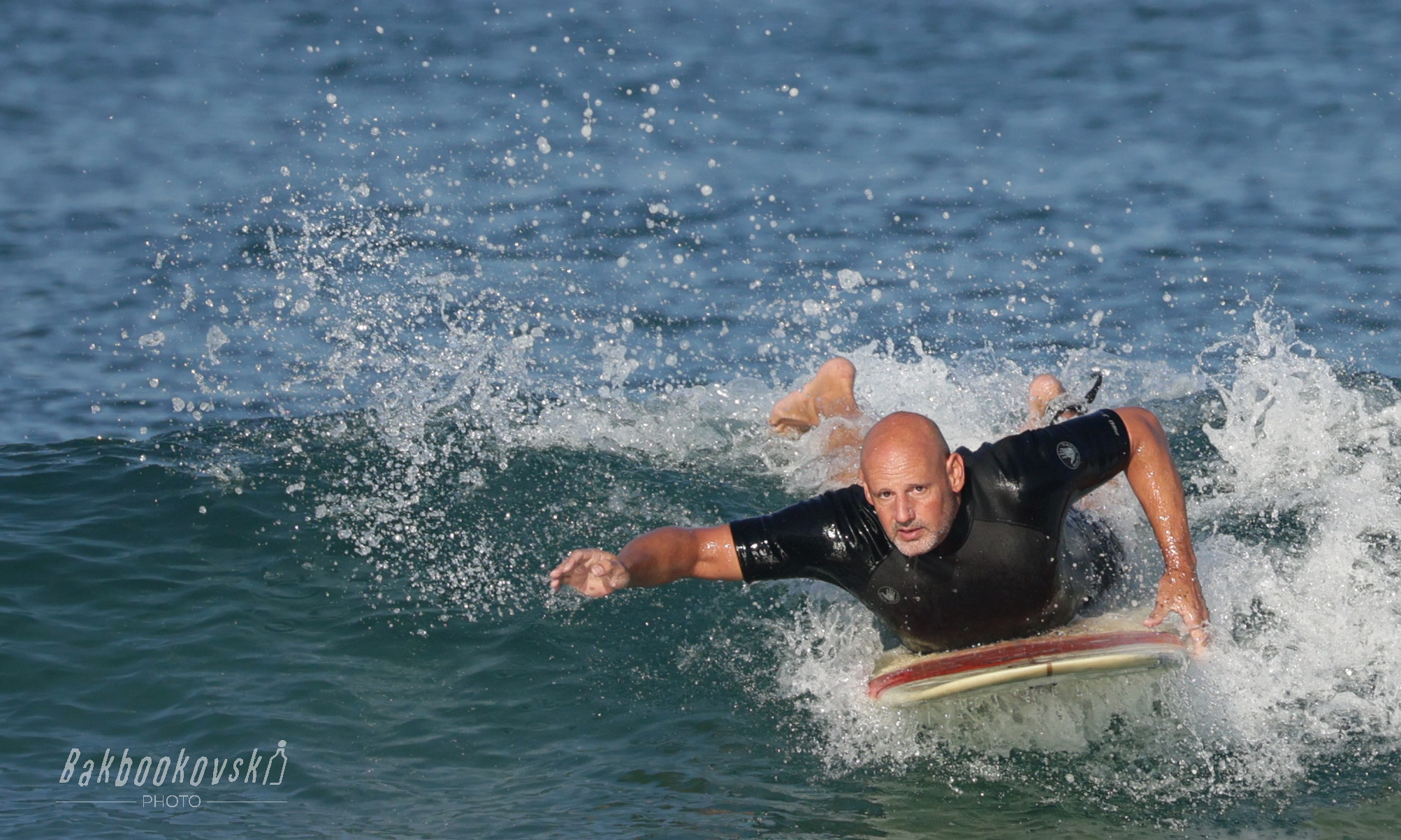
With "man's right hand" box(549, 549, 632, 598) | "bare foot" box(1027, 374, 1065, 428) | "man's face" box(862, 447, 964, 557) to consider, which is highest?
"bare foot" box(1027, 374, 1065, 428)

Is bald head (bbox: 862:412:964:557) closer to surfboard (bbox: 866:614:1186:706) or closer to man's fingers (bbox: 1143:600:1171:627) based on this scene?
surfboard (bbox: 866:614:1186:706)

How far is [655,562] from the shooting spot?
5992mm

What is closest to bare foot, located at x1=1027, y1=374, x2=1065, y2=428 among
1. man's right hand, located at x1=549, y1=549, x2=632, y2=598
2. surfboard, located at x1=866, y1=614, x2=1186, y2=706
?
surfboard, located at x1=866, y1=614, x2=1186, y2=706

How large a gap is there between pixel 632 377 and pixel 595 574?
577 cm

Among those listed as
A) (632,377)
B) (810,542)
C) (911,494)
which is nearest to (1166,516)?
(911,494)

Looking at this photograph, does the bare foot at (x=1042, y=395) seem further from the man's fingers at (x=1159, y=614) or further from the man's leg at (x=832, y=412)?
the man's fingers at (x=1159, y=614)

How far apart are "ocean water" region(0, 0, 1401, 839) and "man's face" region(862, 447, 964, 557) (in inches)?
35.7

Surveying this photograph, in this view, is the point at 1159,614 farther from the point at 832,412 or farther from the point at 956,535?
the point at 832,412

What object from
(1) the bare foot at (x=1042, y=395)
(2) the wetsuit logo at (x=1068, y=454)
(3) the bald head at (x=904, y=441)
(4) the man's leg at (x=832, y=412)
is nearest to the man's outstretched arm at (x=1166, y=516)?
(2) the wetsuit logo at (x=1068, y=454)

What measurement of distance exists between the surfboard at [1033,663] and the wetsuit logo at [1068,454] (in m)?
0.67

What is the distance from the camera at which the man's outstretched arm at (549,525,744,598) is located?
5695 mm

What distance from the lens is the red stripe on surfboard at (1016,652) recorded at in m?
6.00

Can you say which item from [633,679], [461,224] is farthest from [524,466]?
[461,224]

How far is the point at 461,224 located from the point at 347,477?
17.2 ft
